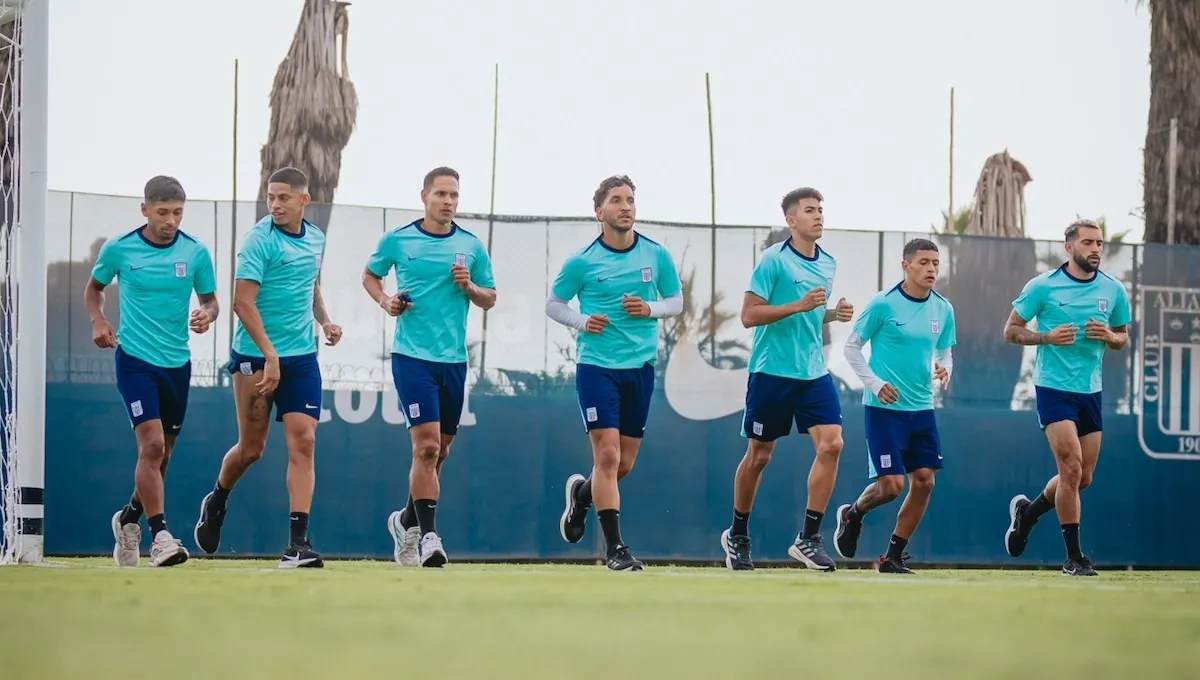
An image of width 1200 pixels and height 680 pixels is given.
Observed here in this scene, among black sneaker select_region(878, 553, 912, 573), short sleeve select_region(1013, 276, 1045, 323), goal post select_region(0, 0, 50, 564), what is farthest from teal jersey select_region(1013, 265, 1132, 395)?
goal post select_region(0, 0, 50, 564)

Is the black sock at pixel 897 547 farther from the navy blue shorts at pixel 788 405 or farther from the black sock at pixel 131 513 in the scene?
the black sock at pixel 131 513

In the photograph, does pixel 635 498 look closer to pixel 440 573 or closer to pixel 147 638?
pixel 440 573

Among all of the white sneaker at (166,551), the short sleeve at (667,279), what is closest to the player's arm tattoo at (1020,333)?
the short sleeve at (667,279)

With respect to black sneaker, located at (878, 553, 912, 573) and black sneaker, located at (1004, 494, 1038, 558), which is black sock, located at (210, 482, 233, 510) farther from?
black sneaker, located at (1004, 494, 1038, 558)

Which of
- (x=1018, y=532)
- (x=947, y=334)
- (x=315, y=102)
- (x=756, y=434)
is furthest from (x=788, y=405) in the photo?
(x=315, y=102)

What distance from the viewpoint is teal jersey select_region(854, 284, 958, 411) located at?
10.9m

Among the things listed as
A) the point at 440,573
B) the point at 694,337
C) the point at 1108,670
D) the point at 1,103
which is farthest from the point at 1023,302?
the point at 1108,670

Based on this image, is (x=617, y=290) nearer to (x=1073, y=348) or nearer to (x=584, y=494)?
(x=584, y=494)

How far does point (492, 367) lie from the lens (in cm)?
1269

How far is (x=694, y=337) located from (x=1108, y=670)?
29.9ft

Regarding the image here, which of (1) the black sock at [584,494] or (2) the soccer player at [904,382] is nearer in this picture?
(1) the black sock at [584,494]

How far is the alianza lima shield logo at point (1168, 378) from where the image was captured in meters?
13.7

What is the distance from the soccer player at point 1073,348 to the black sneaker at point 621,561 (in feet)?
10.1

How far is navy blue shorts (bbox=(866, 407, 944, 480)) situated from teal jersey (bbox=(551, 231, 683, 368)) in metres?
1.80
